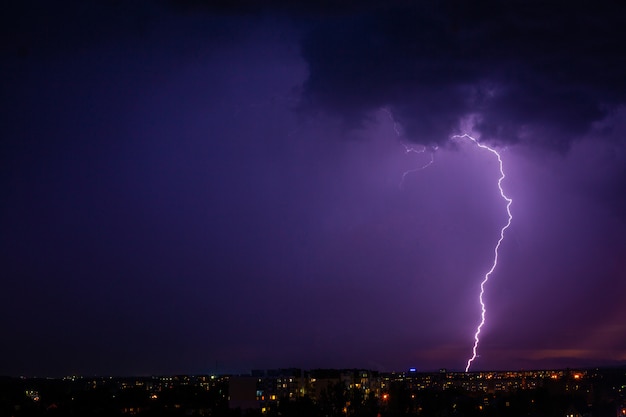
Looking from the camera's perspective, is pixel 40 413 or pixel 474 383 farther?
pixel 474 383

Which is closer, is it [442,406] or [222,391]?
[442,406]

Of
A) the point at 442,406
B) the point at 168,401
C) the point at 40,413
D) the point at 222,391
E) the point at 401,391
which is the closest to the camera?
the point at 40,413

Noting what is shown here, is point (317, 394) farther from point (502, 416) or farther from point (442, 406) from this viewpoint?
point (502, 416)

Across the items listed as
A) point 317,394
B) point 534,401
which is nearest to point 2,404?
point 317,394

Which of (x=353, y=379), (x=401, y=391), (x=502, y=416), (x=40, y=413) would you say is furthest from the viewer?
(x=353, y=379)

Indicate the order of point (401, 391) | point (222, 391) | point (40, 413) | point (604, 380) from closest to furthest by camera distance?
point (40, 413) → point (401, 391) → point (222, 391) → point (604, 380)

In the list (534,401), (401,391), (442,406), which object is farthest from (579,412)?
(401,391)

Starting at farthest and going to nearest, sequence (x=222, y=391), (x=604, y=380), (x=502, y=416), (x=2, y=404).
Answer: (x=604, y=380) → (x=222, y=391) → (x=502, y=416) → (x=2, y=404)

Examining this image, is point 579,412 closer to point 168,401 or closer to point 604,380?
point 168,401
